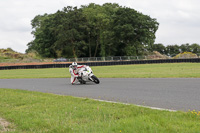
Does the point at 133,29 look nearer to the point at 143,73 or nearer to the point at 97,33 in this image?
the point at 97,33

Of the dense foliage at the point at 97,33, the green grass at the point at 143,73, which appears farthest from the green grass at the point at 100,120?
the dense foliage at the point at 97,33

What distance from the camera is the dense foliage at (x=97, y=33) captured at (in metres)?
60.1

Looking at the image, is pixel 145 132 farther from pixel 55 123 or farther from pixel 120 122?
pixel 55 123

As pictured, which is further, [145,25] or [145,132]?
[145,25]

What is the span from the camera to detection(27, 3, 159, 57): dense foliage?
6012cm

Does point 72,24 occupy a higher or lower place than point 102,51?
higher

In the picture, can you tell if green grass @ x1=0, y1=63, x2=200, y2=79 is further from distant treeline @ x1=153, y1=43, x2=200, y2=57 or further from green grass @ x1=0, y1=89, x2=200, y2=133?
distant treeline @ x1=153, y1=43, x2=200, y2=57

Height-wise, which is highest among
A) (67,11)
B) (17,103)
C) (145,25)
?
(67,11)

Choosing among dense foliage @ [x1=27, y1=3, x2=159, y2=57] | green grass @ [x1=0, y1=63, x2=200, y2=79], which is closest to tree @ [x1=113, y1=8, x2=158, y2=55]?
dense foliage @ [x1=27, y1=3, x2=159, y2=57]

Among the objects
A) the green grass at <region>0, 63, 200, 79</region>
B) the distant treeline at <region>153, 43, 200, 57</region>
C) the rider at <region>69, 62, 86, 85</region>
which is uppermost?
the distant treeline at <region>153, 43, 200, 57</region>

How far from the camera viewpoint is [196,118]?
5020 mm

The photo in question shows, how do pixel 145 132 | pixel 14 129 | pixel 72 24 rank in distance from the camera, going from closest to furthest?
pixel 145 132 < pixel 14 129 < pixel 72 24

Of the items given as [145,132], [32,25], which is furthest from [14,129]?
[32,25]

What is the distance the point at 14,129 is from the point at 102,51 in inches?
2463
